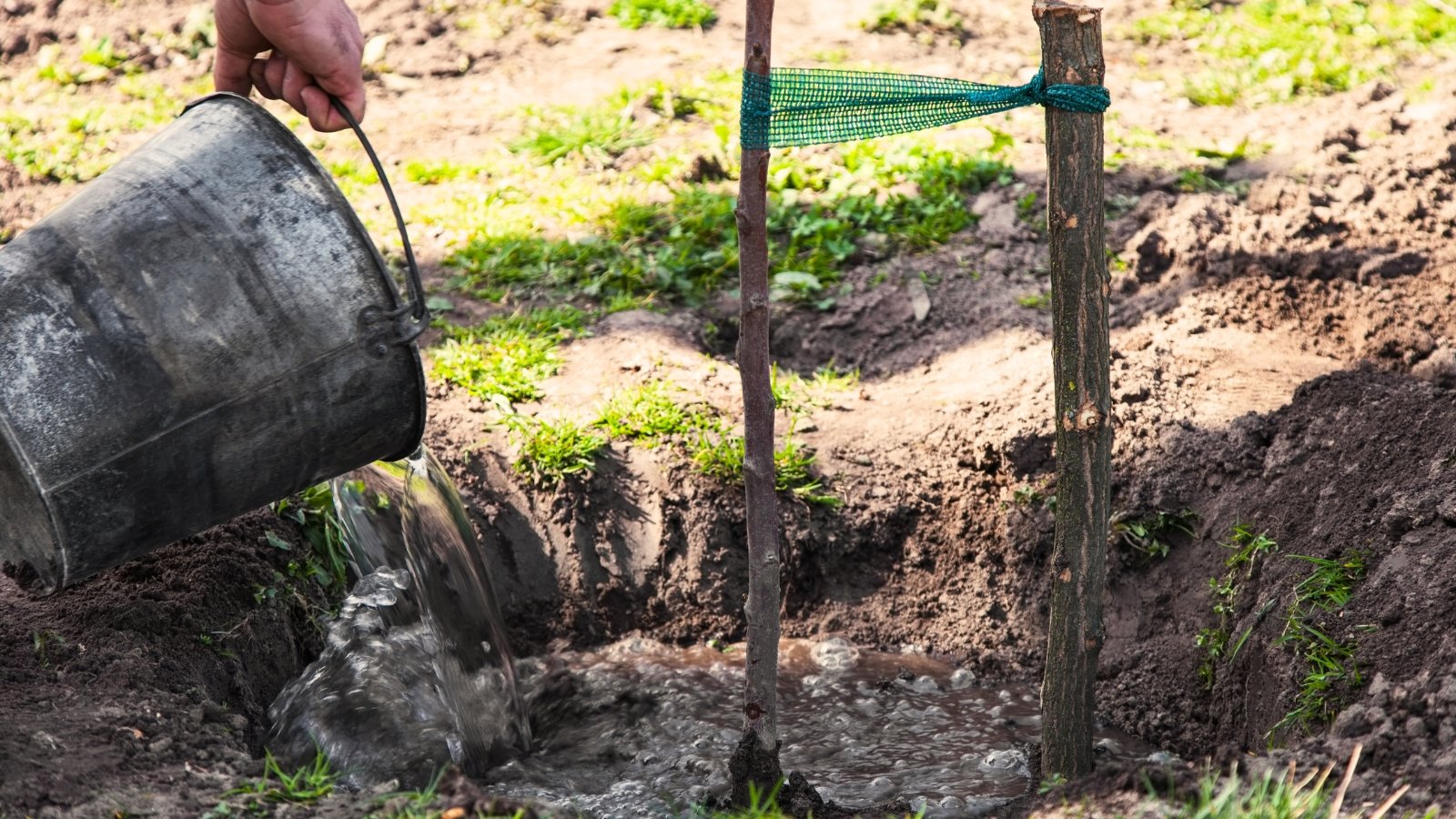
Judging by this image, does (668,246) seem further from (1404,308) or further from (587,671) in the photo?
(1404,308)

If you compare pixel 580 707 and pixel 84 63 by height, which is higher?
pixel 84 63

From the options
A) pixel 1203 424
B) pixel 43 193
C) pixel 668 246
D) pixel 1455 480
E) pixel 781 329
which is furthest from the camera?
pixel 43 193

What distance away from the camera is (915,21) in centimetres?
654

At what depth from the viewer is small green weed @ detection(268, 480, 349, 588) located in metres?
3.34

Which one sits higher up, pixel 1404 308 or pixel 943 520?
pixel 1404 308

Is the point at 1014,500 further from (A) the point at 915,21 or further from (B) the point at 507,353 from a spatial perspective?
(A) the point at 915,21

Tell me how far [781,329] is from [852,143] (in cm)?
121

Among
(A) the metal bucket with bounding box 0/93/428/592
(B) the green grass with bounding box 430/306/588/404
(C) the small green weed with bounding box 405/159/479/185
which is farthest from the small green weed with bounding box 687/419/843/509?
(C) the small green weed with bounding box 405/159/479/185

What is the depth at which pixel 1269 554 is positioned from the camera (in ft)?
10.1

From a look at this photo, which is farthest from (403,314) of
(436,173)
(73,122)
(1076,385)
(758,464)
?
(73,122)

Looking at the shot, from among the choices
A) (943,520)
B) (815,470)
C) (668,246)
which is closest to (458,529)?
(815,470)

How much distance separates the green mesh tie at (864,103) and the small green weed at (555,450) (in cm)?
148

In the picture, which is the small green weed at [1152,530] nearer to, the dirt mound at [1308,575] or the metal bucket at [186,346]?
the dirt mound at [1308,575]

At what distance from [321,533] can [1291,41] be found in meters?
5.40
